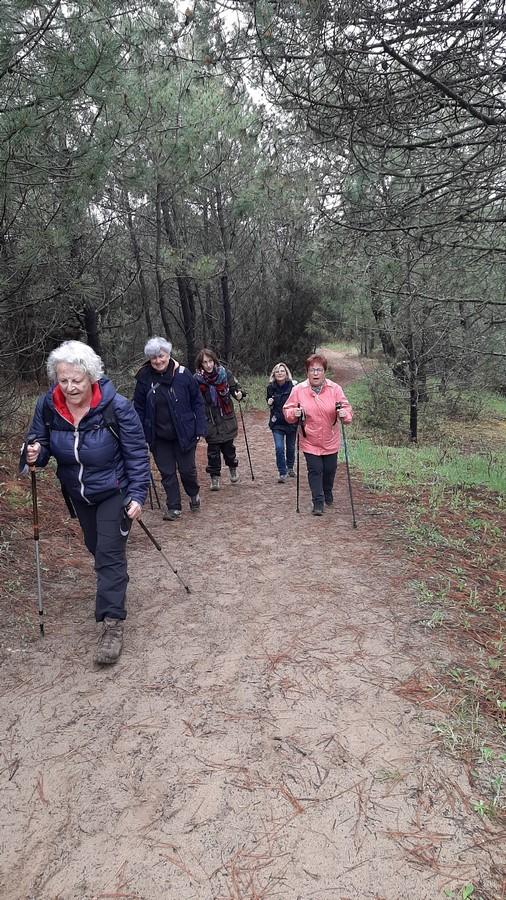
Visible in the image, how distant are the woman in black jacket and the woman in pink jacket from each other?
1457 millimetres

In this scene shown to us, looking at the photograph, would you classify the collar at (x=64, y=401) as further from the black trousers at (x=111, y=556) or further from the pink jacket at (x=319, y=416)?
the pink jacket at (x=319, y=416)

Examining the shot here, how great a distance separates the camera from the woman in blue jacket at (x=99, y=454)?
351cm

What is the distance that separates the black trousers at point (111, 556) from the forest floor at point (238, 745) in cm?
33

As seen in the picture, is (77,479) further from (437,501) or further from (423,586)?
(437,501)

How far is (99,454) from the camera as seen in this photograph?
3598mm

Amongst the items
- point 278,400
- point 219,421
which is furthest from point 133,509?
point 278,400

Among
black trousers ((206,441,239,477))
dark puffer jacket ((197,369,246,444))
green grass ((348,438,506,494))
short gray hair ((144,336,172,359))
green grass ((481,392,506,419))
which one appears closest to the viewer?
short gray hair ((144,336,172,359))

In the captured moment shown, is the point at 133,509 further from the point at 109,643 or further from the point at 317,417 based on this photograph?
the point at 317,417

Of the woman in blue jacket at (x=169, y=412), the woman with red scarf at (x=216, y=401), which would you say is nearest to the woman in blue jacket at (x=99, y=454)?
the woman in blue jacket at (x=169, y=412)

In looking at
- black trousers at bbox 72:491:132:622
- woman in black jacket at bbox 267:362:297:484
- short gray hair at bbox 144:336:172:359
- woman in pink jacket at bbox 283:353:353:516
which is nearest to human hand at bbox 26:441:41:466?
black trousers at bbox 72:491:132:622

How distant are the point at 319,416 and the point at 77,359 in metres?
3.32

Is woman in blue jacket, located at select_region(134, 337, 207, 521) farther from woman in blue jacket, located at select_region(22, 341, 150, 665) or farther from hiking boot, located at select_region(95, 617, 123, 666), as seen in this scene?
hiking boot, located at select_region(95, 617, 123, 666)

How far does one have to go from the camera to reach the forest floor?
2109mm

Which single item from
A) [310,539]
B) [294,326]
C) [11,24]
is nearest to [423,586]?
[310,539]
